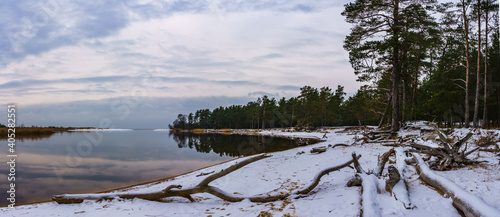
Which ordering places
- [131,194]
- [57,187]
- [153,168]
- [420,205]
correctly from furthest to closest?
[153,168], [57,187], [131,194], [420,205]

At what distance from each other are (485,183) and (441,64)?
1167 inches

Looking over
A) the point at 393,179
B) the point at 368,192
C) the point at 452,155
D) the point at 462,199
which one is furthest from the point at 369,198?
the point at 452,155

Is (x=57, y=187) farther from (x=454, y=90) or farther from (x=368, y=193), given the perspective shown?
(x=454, y=90)

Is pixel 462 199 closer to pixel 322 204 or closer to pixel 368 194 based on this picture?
pixel 368 194

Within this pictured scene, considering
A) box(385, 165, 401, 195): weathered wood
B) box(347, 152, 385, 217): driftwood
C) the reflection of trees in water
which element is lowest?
the reflection of trees in water

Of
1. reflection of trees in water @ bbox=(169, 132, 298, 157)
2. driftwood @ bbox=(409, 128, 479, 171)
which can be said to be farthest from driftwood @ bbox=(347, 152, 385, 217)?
reflection of trees in water @ bbox=(169, 132, 298, 157)

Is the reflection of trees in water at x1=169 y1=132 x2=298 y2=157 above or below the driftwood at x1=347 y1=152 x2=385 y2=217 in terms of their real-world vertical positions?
below

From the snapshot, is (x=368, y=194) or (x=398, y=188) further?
(x=398, y=188)

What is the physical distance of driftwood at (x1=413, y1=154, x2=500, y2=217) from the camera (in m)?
3.09

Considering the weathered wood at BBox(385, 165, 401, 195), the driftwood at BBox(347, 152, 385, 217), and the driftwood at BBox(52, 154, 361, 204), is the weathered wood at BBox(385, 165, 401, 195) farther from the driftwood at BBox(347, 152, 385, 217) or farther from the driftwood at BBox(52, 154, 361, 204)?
the driftwood at BBox(52, 154, 361, 204)

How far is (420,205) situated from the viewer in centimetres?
404

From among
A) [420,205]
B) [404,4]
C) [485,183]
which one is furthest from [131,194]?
[404,4]

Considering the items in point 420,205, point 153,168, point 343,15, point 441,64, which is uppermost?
point 343,15

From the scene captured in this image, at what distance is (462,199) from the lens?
354 cm
